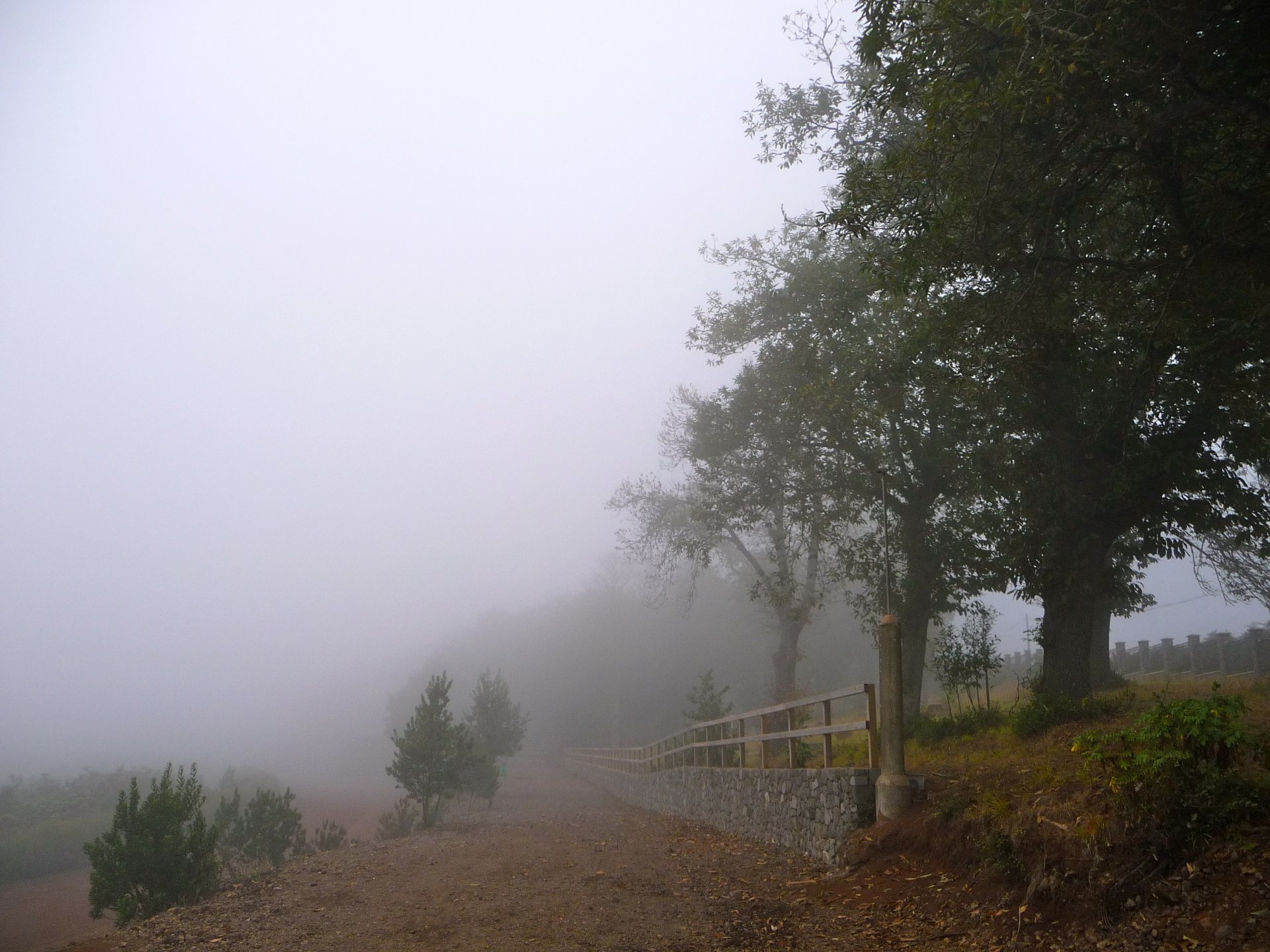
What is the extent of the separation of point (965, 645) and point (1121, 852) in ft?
28.9

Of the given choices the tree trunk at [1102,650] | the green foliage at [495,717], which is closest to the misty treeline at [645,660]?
the green foliage at [495,717]

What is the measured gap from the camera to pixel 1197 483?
10328 millimetres

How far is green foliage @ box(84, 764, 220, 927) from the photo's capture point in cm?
1310

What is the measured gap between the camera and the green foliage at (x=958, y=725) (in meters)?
11.3

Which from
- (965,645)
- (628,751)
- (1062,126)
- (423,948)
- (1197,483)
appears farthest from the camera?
(628,751)

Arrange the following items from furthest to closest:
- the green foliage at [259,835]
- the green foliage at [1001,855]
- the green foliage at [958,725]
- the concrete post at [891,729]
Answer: the green foliage at [259,835]
the green foliage at [958,725]
the concrete post at [891,729]
the green foliage at [1001,855]

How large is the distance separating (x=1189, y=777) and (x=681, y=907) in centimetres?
490

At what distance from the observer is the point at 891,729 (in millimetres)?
8586

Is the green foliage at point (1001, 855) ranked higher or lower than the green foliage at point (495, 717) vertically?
higher

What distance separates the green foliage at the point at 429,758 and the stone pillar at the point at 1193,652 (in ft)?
58.6

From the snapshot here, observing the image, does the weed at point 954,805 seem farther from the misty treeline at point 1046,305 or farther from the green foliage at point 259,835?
the green foliage at point 259,835

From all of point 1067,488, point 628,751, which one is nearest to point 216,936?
point 1067,488

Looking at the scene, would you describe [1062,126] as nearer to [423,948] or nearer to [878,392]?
[878,392]

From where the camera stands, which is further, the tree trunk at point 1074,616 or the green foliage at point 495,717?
the green foliage at point 495,717
